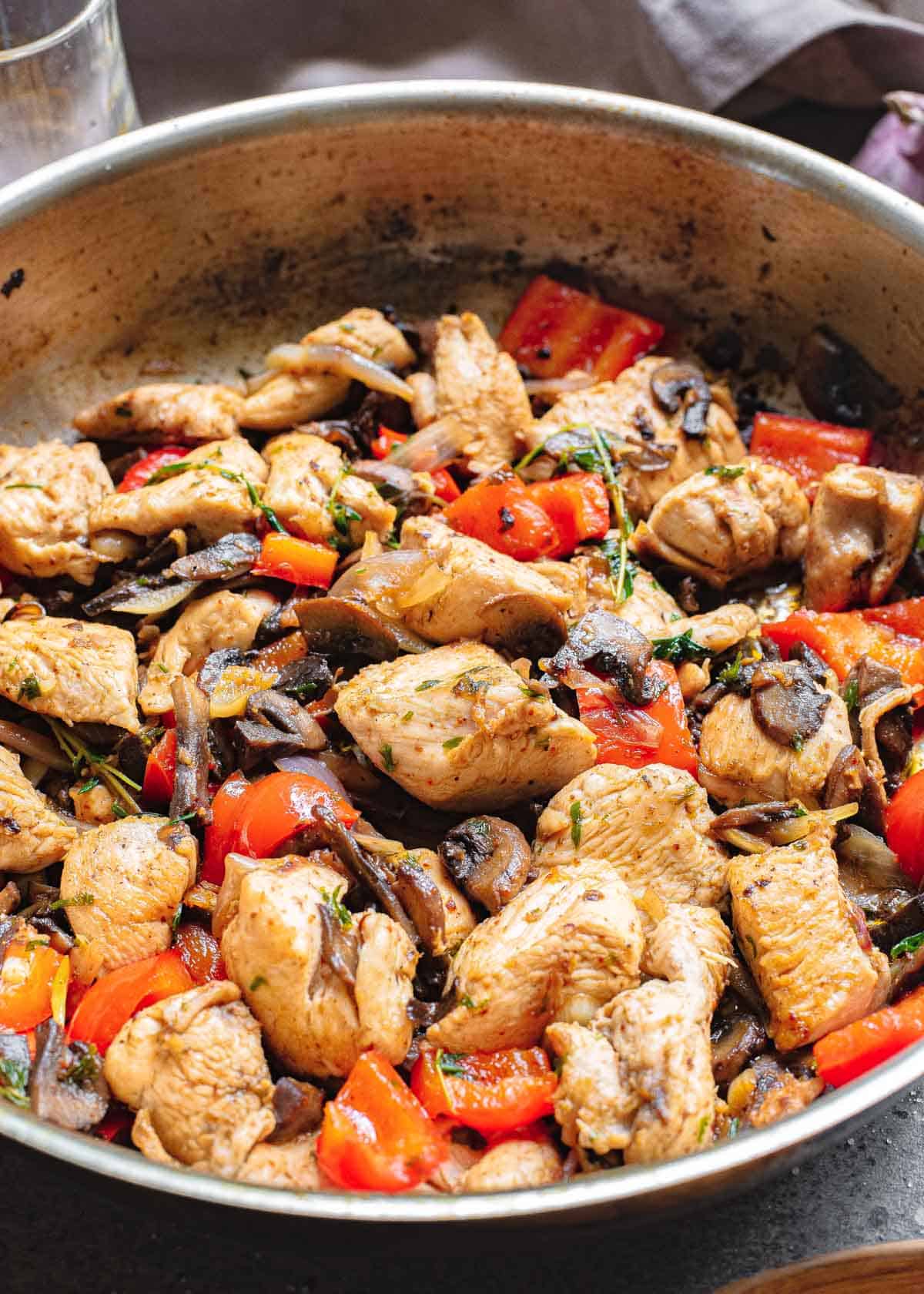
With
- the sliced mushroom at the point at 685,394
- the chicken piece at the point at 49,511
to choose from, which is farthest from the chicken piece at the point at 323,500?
the sliced mushroom at the point at 685,394

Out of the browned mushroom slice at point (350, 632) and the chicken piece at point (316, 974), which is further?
the browned mushroom slice at point (350, 632)

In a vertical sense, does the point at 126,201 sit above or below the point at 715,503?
above

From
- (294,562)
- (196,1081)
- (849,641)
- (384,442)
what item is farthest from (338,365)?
(196,1081)

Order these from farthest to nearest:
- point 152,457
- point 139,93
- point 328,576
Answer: point 139,93
point 152,457
point 328,576

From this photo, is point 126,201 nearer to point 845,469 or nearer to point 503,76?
point 503,76

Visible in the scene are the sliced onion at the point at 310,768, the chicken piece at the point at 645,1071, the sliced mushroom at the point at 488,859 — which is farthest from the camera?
the sliced onion at the point at 310,768

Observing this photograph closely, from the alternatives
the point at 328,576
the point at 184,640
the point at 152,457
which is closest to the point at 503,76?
the point at 152,457

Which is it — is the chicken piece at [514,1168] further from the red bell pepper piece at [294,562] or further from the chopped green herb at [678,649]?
the red bell pepper piece at [294,562]
